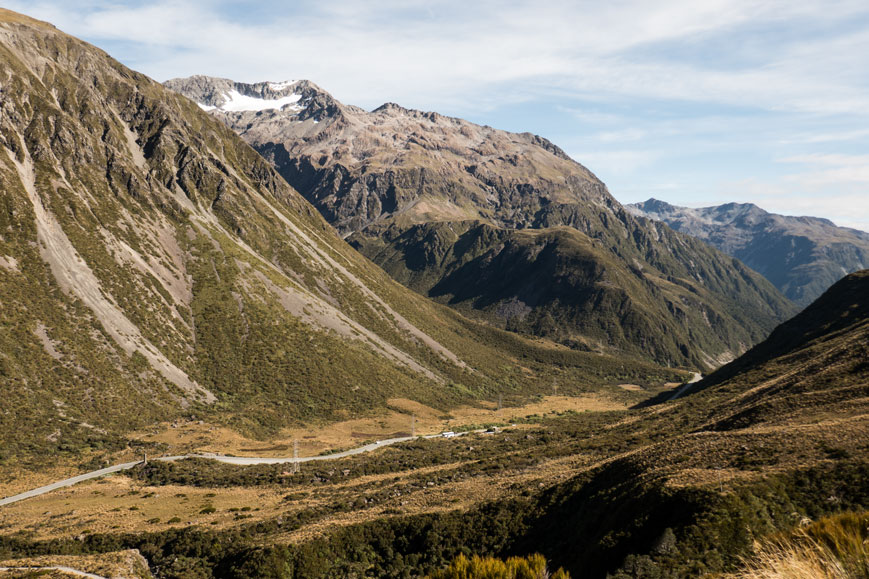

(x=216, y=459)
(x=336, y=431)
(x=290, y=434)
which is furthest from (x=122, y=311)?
(x=336, y=431)

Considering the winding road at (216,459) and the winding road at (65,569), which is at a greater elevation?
the winding road at (65,569)

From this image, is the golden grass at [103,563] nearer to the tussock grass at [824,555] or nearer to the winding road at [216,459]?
the winding road at [216,459]

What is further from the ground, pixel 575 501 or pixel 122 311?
pixel 122 311

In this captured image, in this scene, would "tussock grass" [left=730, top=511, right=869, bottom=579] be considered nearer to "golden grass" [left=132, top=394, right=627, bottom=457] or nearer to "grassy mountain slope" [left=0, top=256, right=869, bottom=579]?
"grassy mountain slope" [left=0, top=256, right=869, bottom=579]

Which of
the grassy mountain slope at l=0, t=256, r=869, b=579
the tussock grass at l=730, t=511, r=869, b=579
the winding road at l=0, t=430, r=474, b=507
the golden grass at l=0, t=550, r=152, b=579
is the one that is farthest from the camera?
the winding road at l=0, t=430, r=474, b=507

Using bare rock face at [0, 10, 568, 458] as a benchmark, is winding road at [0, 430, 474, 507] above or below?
below

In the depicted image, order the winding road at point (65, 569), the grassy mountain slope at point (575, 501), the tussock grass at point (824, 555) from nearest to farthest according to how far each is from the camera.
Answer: the tussock grass at point (824, 555) < the grassy mountain slope at point (575, 501) < the winding road at point (65, 569)

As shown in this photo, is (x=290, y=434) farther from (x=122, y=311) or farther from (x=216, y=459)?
(x=122, y=311)

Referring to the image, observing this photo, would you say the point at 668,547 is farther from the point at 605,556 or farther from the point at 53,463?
the point at 53,463

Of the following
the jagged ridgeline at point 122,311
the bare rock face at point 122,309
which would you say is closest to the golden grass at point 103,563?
the jagged ridgeline at point 122,311

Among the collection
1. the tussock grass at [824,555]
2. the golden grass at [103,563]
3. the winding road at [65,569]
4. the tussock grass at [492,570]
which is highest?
the tussock grass at [824,555]

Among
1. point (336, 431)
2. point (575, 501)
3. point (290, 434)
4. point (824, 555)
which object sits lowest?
point (336, 431)

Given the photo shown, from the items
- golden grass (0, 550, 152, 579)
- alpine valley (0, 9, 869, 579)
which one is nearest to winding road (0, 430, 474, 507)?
alpine valley (0, 9, 869, 579)

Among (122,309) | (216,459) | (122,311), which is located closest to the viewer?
(216,459)
